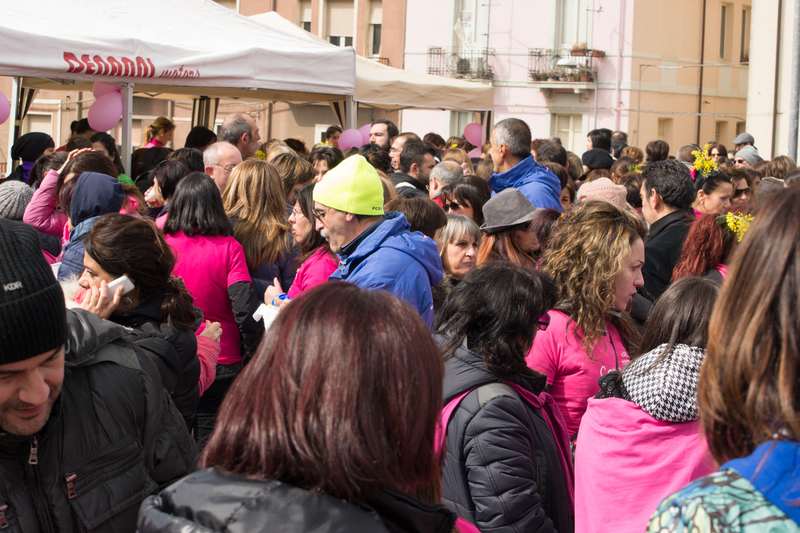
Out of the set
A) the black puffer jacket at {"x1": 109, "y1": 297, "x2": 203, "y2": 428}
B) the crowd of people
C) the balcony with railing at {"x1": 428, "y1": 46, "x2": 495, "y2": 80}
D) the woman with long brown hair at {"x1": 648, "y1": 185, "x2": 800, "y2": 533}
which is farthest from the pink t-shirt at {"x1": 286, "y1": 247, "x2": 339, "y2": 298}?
the balcony with railing at {"x1": 428, "y1": 46, "x2": 495, "y2": 80}

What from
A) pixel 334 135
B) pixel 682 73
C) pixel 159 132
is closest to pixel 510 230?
pixel 159 132

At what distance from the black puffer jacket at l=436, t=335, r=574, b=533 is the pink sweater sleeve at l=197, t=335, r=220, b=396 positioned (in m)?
1.04

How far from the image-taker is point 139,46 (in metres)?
6.31

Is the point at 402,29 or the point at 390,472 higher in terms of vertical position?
the point at 402,29

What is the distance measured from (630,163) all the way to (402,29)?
801 inches

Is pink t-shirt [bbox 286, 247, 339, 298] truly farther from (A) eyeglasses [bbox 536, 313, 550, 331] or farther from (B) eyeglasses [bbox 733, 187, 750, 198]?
(B) eyeglasses [bbox 733, 187, 750, 198]

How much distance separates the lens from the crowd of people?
1059mm

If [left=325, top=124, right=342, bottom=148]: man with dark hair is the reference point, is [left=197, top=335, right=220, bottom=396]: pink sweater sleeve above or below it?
below

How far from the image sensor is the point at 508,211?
13.3ft

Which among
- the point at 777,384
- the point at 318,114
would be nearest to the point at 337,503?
the point at 777,384

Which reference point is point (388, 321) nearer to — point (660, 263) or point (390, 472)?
point (390, 472)

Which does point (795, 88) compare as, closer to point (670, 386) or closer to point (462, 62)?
point (670, 386)

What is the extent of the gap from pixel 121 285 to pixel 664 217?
3.51 meters

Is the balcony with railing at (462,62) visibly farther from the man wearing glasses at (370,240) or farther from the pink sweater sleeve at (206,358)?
the pink sweater sleeve at (206,358)
